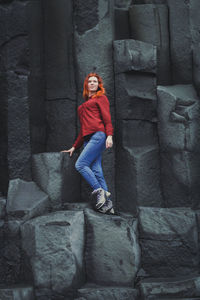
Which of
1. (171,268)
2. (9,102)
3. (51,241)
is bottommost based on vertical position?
(171,268)

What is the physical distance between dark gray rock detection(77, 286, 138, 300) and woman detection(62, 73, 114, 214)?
830mm

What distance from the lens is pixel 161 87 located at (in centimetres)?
503

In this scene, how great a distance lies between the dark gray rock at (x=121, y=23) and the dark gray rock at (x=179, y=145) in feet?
3.21

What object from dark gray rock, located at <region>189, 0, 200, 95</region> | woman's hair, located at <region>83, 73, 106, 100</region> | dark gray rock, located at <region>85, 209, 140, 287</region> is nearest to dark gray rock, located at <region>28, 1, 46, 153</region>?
woman's hair, located at <region>83, 73, 106, 100</region>

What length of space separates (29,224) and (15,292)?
0.69 meters

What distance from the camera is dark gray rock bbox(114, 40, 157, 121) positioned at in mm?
4789

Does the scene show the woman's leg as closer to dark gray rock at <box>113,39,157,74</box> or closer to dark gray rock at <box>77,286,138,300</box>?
dark gray rock at <box>77,286,138,300</box>

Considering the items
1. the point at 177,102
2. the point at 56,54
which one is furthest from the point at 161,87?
the point at 56,54

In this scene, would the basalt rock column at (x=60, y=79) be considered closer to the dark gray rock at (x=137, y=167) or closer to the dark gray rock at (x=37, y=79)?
the dark gray rock at (x=37, y=79)

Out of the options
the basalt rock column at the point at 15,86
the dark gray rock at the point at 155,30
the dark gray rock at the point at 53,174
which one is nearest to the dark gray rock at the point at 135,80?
the dark gray rock at the point at 155,30

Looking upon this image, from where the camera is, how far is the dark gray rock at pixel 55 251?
12.8 ft

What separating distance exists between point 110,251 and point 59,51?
2.66m

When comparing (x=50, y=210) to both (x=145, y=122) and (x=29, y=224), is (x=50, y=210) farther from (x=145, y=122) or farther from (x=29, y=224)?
(x=145, y=122)

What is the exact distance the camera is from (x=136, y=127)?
15.9ft
